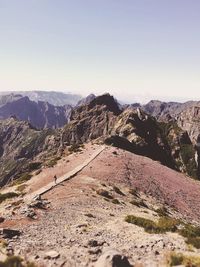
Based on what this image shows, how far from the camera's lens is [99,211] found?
4269 cm

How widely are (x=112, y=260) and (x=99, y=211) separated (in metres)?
19.5

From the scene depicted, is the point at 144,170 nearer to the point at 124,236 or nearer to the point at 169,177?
the point at 169,177

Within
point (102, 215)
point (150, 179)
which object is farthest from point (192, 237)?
point (150, 179)

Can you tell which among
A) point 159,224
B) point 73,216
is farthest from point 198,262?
point 73,216

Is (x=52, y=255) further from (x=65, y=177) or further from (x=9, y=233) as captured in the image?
(x=65, y=177)

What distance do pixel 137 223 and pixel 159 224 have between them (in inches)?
81.0

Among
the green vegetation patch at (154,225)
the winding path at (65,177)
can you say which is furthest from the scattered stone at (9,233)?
the winding path at (65,177)

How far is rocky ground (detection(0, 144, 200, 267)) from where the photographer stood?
1074 inches

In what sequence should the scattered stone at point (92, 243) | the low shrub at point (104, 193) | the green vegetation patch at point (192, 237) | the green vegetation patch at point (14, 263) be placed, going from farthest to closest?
the low shrub at point (104, 193) → the green vegetation patch at point (192, 237) → the scattered stone at point (92, 243) → the green vegetation patch at point (14, 263)

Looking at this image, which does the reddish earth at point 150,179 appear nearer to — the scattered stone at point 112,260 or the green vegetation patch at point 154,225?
the green vegetation patch at point 154,225

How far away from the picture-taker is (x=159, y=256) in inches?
1067

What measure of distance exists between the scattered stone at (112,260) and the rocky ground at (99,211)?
46 centimetres

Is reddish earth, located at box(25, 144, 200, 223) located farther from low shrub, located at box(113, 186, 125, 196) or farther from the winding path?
low shrub, located at box(113, 186, 125, 196)

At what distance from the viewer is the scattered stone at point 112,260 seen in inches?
912
